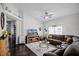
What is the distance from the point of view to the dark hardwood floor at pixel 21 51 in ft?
9.60

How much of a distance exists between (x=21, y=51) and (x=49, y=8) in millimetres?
1335

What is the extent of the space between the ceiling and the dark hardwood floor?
2.92ft

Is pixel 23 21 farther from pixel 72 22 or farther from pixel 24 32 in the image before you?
pixel 72 22

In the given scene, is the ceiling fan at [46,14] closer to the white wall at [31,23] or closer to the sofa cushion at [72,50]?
the white wall at [31,23]

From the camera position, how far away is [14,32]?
295 cm

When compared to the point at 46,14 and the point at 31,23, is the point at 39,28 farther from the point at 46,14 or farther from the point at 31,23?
the point at 46,14

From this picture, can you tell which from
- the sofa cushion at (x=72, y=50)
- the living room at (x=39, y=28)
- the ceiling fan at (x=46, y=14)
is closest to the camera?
the sofa cushion at (x=72, y=50)

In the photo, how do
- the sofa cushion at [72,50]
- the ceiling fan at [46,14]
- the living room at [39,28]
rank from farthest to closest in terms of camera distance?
the ceiling fan at [46,14]
the living room at [39,28]
the sofa cushion at [72,50]

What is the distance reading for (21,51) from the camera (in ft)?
9.77

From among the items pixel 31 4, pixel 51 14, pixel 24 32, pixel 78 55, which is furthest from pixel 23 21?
pixel 78 55

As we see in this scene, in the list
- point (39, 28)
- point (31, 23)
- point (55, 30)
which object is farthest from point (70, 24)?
point (31, 23)

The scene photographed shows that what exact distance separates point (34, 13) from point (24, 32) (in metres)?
0.56

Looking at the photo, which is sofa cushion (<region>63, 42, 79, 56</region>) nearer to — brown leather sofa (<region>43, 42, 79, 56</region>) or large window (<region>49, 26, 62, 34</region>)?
brown leather sofa (<region>43, 42, 79, 56</region>)

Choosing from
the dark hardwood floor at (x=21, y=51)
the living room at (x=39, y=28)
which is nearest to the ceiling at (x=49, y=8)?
the living room at (x=39, y=28)
